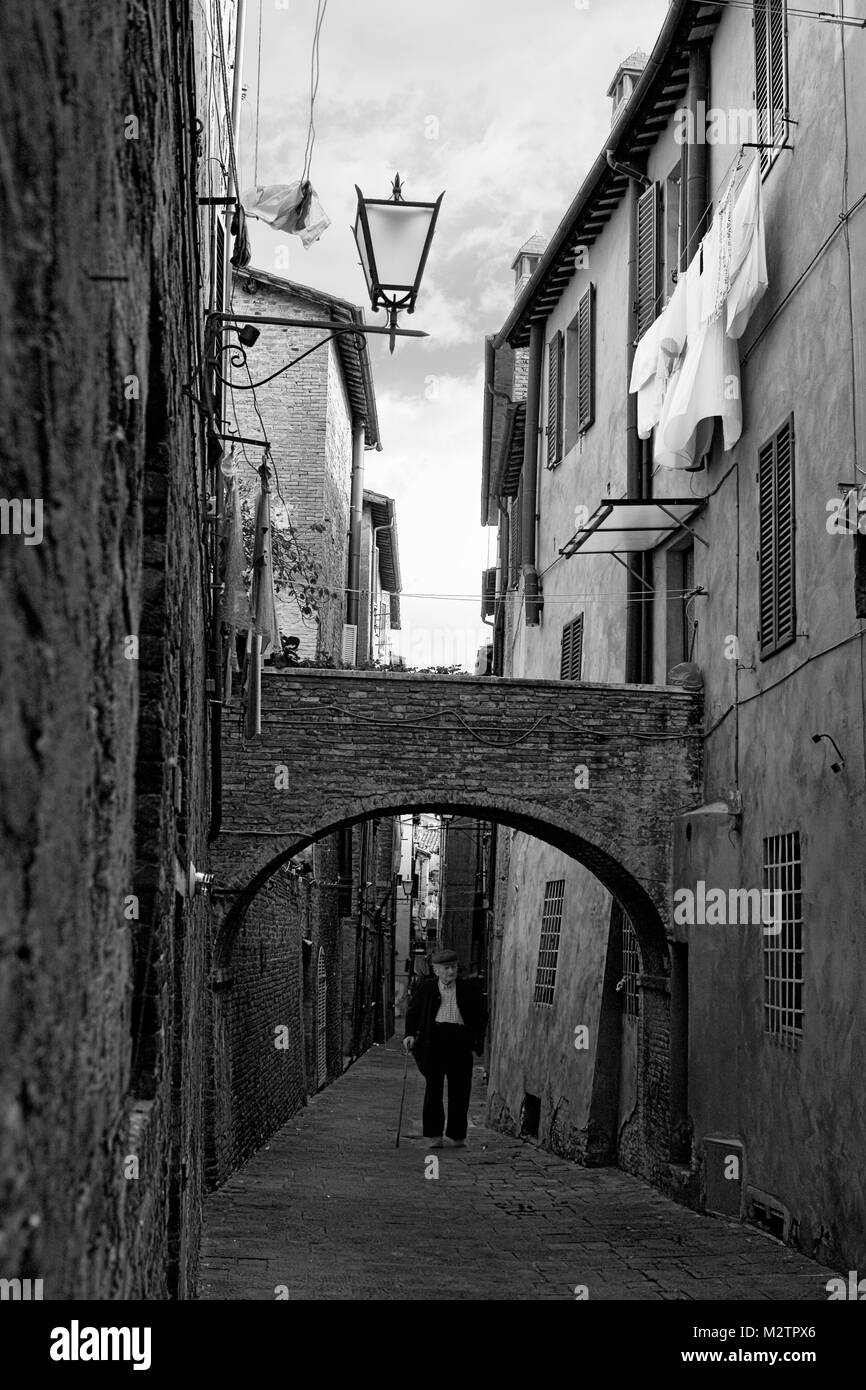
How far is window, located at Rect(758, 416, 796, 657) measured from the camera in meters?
10.4

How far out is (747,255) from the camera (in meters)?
10.8

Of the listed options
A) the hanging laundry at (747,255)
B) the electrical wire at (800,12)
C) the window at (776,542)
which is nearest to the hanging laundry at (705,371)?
the hanging laundry at (747,255)

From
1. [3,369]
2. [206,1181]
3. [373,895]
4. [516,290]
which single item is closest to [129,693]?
[3,369]

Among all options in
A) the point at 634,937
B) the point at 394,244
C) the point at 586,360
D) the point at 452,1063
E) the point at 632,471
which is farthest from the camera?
the point at 586,360

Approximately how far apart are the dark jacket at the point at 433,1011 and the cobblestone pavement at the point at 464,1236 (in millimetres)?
1090

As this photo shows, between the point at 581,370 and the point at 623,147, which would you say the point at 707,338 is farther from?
the point at 581,370

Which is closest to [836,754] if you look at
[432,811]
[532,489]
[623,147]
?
[432,811]

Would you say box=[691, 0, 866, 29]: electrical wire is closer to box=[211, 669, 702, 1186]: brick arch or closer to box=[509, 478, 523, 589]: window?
box=[211, 669, 702, 1186]: brick arch

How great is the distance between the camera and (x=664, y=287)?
47.1 ft

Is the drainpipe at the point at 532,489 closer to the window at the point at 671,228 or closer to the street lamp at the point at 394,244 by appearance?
the window at the point at 671,228

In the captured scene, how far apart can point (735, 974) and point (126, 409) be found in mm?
8997

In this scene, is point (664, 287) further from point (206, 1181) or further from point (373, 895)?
point (373, 895)

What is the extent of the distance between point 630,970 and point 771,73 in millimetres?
8057

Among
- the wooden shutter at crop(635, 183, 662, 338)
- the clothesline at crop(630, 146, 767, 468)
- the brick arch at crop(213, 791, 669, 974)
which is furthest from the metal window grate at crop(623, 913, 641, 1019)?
the wooden shutter at crop(635, 183, 662, 338)
